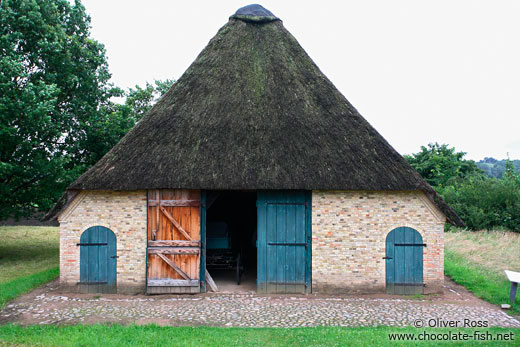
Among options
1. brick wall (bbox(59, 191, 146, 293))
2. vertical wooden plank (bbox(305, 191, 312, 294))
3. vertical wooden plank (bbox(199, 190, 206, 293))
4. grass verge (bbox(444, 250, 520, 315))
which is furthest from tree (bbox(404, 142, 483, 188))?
brick wall (bbox(59, 191, 146, 293))

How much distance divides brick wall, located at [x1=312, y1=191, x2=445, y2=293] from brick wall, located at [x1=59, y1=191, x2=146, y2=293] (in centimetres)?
465

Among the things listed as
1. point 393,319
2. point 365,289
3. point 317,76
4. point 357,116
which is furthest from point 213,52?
point 393,319

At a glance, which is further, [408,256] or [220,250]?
[220,250]

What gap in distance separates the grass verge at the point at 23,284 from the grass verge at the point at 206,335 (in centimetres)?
259

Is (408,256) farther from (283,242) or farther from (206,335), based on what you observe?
(206,335)

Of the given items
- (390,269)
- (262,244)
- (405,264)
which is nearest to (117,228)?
(262,244)

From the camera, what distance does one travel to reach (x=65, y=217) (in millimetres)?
10141

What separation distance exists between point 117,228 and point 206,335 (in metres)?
4.46

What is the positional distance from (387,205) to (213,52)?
7.31m

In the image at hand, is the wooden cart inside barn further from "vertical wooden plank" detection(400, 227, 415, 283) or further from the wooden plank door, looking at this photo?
"vertical wooden plank" detection(400, 227, 415, 283)

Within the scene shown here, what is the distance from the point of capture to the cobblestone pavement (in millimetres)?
8000

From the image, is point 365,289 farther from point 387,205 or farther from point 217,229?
point 217,229

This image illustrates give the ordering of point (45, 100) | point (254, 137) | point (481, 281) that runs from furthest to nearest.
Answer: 1. point (45, 100)
2. point (481, 281)
3. point (254, 137)

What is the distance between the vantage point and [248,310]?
873 cm
